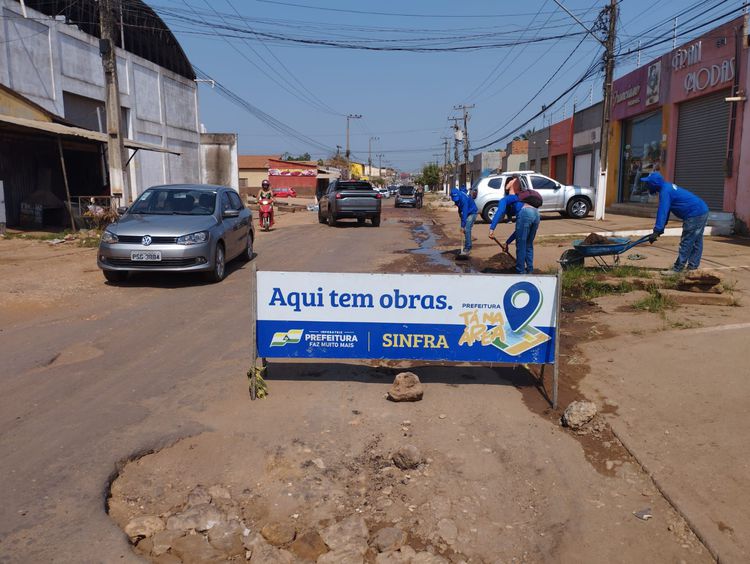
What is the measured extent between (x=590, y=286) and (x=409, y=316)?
4903 mm

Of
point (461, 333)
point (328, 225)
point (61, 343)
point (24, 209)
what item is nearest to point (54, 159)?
point (24, 209)

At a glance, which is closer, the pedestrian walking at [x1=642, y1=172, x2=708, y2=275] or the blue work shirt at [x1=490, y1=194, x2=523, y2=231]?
the pedestrian walking at [x1=642, y1=172, x2=708, y2=275]

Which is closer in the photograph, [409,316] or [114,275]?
[409,316]

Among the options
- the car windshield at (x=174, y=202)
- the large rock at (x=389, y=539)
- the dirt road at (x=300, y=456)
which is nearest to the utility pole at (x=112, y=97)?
the car windshield at (x=174, y=202)

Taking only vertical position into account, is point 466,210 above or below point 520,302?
above

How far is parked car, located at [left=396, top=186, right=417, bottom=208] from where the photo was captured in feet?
153

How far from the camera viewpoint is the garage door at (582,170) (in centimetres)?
3353

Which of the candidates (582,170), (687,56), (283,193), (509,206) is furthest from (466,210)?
(283,193)

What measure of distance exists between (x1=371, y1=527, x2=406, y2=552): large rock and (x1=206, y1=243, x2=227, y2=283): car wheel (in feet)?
24.1

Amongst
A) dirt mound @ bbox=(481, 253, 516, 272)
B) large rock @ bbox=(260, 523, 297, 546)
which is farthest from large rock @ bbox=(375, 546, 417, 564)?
dirt mound @ bbox=(481, 253, 516, 272)

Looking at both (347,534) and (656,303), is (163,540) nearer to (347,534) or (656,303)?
Answer: (347,534)

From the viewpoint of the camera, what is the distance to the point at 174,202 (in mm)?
10547

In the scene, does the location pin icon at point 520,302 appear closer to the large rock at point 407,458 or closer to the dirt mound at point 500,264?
the large rock at point 407,458

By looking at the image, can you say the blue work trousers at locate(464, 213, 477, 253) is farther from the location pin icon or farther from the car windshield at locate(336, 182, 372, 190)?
the car windshield at locate(336, 182, 372, 190)
